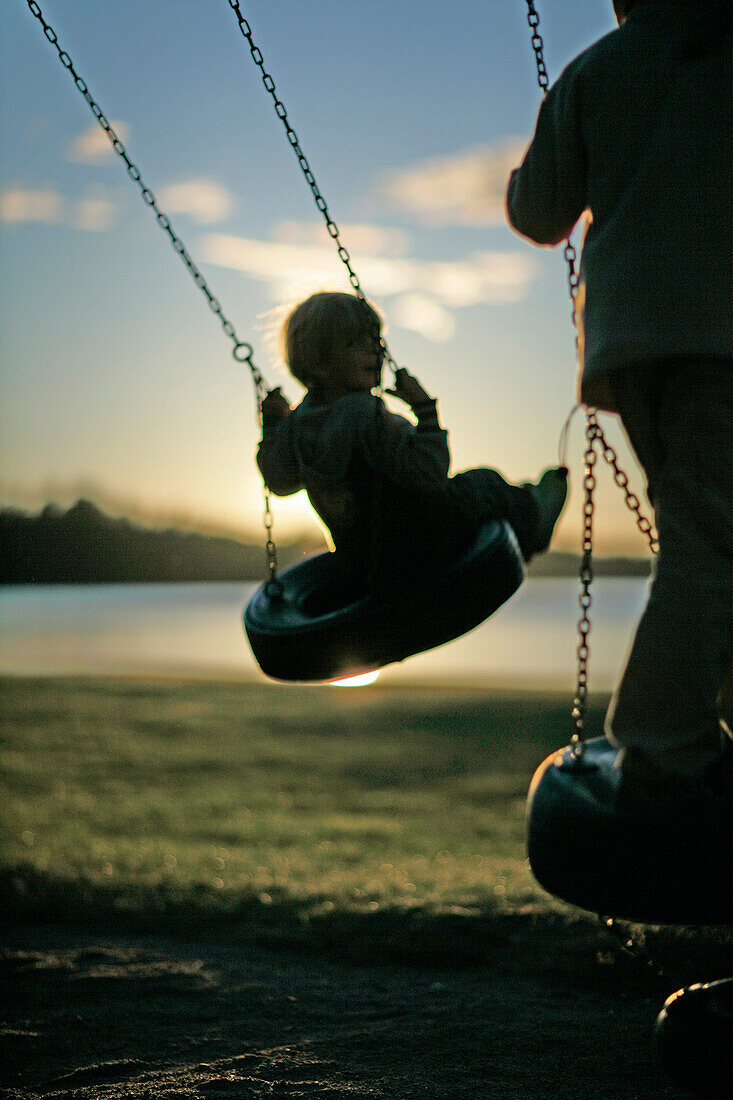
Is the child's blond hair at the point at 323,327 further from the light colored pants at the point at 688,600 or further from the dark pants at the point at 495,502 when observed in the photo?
the light colored pants at the point at 688,600

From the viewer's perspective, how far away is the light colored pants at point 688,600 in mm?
1950

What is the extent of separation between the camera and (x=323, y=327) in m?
2.83

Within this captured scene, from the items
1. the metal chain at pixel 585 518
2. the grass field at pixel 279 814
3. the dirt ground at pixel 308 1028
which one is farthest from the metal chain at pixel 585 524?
the grass field at pixel 279 814

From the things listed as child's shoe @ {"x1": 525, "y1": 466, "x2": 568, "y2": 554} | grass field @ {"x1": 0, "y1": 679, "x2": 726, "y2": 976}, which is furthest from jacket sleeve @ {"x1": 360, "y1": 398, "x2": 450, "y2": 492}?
grass field @ {"x1": 0, "y1": 679, "x2": 726, "y2": 976}

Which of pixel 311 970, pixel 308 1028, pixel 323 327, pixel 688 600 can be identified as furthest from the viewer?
pixel 311 970

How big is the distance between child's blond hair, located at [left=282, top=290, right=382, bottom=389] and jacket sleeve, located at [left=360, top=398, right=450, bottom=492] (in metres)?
0.25

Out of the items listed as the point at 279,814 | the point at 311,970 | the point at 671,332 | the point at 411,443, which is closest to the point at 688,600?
the point at 671,332

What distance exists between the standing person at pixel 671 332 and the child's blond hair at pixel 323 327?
805 millimetres

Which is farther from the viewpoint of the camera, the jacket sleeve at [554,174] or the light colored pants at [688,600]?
the jacket sleeve at [554,174]

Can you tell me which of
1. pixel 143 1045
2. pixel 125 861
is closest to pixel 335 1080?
pixel 143 1045

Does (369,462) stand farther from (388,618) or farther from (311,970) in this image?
(311,970)

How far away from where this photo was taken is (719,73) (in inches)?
81.5

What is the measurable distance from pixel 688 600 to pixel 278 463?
137 cm

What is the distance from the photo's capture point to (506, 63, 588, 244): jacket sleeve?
7.39ft
